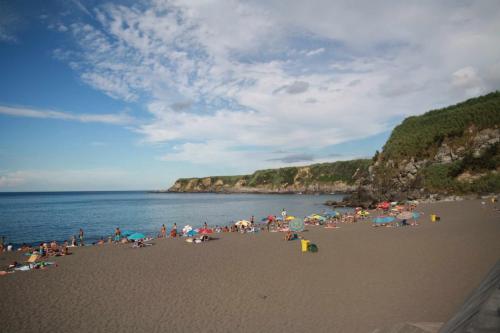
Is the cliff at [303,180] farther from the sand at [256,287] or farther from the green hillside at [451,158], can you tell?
the sand at [256,287]

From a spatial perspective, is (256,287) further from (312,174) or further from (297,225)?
(312,174)

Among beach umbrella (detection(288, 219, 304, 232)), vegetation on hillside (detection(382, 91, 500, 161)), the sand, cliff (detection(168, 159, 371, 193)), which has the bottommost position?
the sand

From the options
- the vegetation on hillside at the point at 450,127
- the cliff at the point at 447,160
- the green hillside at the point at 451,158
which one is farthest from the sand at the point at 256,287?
the vegetation on hillside at the point at 450,127

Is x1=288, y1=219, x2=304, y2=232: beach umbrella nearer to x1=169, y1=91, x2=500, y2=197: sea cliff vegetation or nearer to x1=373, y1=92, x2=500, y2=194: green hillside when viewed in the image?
x1=169, y1=91, x2=500, y2=197: sea cliff vegetation

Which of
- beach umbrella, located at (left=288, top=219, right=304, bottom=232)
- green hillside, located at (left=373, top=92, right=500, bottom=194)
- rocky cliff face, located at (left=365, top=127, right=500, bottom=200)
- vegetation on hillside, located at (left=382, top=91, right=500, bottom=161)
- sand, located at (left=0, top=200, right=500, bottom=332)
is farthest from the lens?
vegetation on hillside, located at (left=382, top=91, right=500, bottom=161)

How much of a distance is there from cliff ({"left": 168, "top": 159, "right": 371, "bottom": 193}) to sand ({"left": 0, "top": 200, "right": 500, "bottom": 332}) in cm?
10071

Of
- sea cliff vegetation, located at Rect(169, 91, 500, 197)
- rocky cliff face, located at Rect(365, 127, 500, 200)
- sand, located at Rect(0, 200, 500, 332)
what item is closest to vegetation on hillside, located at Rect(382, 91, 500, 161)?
sea cliff vegetation, located at Rect(169, 91, 500, 197)

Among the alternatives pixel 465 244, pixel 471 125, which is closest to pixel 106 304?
pixel 465 244

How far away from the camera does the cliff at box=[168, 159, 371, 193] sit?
13112cm

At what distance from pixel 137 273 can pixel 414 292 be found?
12798mm

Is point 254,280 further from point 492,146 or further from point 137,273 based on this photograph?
point 492,146

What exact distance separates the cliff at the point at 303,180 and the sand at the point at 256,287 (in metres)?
101

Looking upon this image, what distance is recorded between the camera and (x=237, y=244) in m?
23.7

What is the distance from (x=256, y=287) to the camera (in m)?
12.9
